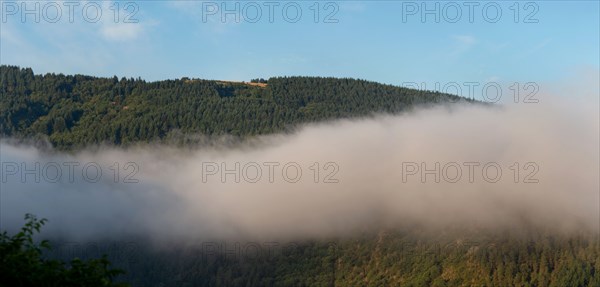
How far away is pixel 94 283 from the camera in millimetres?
32188

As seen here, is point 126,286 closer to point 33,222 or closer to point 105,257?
point 105,257

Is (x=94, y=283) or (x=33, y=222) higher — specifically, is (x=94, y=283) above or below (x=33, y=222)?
below

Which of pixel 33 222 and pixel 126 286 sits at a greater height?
pixel 33 222

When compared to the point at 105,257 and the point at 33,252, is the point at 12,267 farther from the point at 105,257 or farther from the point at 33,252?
the point at 105,257

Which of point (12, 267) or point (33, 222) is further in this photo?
point (33, 222)

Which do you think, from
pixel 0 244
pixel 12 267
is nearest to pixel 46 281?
pixel 12 267

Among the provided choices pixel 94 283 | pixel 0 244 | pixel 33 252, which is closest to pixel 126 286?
pixel 94 283

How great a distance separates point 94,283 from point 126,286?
1383mm

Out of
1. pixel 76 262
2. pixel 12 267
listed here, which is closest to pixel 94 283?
pixel 76 262

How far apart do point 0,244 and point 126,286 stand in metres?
6.39

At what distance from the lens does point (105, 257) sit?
1320 inches

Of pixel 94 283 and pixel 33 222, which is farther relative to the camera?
pixel 33 222

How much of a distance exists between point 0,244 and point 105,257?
480cm

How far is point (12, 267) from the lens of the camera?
31328 millimetres
